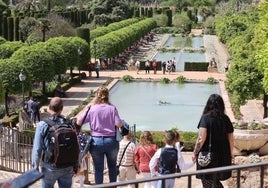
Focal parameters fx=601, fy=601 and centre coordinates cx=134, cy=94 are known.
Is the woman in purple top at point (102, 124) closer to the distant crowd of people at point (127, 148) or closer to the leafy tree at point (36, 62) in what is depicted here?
the distant crowd of people at point (127, 148)

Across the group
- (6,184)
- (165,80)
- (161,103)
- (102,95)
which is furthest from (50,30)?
(6,184)

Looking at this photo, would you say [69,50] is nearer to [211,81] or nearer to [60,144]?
[211,81]

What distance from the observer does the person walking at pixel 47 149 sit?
6.26 meters

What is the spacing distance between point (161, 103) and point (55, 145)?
23.7 meters

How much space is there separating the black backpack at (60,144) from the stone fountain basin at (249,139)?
9007 millimetres

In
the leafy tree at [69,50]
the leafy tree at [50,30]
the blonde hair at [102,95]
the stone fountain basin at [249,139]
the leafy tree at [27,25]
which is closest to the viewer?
the blonde hair at [102,95]

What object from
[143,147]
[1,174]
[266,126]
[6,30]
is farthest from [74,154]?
[6,30]

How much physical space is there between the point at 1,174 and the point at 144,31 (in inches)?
2116

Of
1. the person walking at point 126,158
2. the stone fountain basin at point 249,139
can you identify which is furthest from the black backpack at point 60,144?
the stone fountain basin at point 249,139

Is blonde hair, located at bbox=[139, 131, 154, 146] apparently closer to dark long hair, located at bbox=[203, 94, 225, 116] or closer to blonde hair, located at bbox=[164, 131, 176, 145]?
blonde hair, located at bbox=[164, 131, 176, 145]

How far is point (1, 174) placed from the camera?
43.6ft

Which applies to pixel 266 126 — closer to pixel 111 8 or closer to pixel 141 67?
pixel 141 67

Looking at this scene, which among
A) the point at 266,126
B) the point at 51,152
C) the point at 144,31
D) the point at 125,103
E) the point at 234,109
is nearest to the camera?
the point at 51,152

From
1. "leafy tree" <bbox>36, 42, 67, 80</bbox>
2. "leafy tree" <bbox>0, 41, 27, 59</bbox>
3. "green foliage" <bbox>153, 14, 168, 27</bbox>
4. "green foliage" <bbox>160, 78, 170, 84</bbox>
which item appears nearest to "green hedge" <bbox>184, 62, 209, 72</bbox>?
"green foliage" <bbox>160, 78, 170, 84</bbox>
